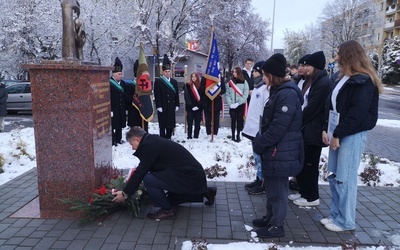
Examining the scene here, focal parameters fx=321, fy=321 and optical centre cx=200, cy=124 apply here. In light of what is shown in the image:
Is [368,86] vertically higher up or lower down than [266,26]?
lower down

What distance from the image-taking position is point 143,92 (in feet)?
27.4

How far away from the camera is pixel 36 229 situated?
3961 millimetres

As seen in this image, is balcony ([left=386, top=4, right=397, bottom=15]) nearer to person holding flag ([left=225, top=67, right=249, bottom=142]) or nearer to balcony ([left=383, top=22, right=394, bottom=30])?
balcony ([left=383, top=22, right=394, bottom=30])

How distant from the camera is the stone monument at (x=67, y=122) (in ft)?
13.1

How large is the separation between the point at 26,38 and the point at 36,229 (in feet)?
77.5

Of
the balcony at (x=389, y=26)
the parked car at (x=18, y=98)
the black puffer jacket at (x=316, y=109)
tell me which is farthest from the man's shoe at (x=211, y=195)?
the balcony at (x=389, y=26)

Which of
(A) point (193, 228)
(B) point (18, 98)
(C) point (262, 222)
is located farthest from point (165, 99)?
(B) point (18, 98)

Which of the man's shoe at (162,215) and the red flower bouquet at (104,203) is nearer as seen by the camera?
the red flower bouquet at (104,203)

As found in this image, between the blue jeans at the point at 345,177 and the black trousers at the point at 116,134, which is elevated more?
the blue jeans at the point at 345,177

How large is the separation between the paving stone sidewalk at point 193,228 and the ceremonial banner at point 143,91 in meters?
3.96

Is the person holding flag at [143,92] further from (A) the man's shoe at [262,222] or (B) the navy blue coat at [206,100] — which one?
(A) the man's shoe at [262,222]

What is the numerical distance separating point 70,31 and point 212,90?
5.07 meters

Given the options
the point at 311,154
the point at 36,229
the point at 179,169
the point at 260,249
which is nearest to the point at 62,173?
the point at 36,229

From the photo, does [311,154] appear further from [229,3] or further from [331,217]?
[229,3]
